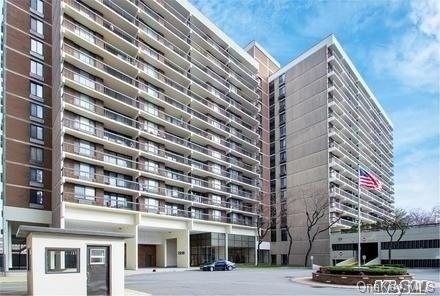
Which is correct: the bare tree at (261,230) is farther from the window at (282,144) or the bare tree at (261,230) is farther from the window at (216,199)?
the window at (282,144)

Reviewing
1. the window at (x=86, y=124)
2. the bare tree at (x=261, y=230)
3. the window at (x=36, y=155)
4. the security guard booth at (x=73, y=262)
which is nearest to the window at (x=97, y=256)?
the security guard booth at (x=73, y=262)

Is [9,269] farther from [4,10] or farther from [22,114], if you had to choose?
[4,10]

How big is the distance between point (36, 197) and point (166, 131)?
63.7 ft

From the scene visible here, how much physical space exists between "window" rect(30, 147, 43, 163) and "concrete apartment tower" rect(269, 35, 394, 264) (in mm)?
43842

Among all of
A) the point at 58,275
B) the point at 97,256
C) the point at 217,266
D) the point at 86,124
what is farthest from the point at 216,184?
the point at 58,275

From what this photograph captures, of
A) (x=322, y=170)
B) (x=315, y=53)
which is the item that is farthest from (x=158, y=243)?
Answer: (x=315, y=53)

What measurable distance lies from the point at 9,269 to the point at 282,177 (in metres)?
51.5

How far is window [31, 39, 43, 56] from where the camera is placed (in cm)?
5150

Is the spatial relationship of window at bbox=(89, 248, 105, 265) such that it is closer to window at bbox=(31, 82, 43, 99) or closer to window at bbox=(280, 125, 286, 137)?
window at bbox=(31, 82, 43, 99)

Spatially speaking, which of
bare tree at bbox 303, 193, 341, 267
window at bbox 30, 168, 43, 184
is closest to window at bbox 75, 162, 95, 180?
window at bbox 30, 168, 43, 184

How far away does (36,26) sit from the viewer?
172 feet

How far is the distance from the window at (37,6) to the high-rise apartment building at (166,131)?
5.7 inches

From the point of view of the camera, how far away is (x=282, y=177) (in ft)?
281

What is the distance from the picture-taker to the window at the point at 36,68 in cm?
5113
